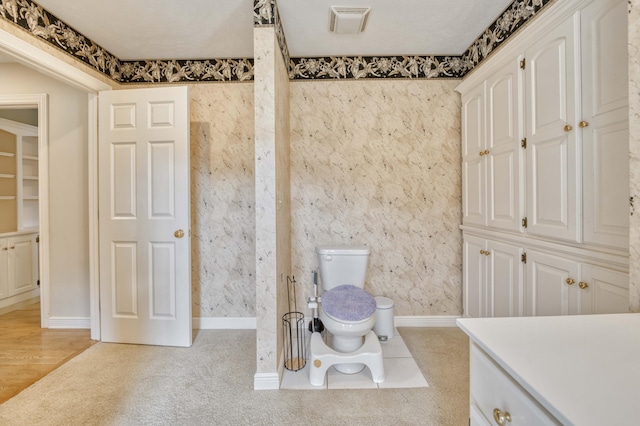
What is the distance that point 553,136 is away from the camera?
62.2 inches

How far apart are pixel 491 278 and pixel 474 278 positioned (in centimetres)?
24

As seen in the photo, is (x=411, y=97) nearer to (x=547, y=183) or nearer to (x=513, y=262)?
(x=547, y=183)

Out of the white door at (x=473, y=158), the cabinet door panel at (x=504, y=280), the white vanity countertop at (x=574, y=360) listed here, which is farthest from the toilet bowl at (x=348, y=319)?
the white door at (x=473, y=158)

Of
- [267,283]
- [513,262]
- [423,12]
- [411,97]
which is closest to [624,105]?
[513,262]

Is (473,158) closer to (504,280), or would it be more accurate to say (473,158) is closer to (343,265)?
(504,280)

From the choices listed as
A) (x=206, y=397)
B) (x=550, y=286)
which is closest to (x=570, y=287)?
(x=550, y=286)

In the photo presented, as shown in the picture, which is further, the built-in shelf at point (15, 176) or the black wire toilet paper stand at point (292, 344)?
the built-in shelf at point (15, 176)

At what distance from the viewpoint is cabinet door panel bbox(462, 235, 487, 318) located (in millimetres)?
2305

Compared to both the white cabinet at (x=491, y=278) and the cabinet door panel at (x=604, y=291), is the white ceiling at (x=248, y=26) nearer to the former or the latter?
the white cabinet at (x=491, y=278)

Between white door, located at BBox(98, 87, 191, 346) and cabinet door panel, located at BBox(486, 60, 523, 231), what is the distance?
7.54 feet

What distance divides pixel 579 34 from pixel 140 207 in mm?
2979

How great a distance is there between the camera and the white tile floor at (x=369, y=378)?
1840mm

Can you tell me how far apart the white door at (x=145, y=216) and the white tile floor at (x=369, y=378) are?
100cm

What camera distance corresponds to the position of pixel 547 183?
164 centimetres
